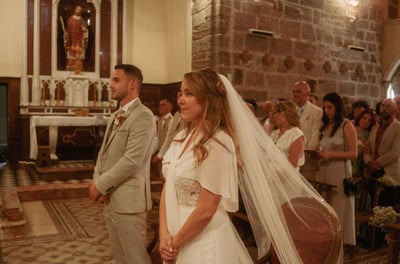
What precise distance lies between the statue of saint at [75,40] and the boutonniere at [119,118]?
6748 mm

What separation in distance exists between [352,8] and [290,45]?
78.0 inches

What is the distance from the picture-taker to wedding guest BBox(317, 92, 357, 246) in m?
3.93

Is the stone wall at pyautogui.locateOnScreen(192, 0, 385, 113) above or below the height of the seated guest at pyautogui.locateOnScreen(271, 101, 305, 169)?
above

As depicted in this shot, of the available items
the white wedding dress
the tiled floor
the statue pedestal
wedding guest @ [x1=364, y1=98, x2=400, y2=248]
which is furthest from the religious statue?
the white wedding dress

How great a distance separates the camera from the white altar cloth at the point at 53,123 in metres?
7.78

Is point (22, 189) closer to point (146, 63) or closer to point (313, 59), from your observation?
point (146, 63)

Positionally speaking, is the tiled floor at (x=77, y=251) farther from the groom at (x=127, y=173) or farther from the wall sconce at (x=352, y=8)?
the wall sconce at (x=352, y=8)

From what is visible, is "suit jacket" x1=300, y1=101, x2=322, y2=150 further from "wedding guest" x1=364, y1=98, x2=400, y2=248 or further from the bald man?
"wedding guest" x1=364, y1=98, x2=400, y2=248

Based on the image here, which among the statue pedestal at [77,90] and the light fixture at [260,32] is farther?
the statue pedestal at [77,90]

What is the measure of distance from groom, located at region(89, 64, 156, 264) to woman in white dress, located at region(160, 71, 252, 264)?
819mm

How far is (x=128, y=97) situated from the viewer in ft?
8.93

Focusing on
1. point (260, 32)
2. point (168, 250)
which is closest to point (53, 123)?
point (260, 32)

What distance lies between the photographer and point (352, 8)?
8719 mm

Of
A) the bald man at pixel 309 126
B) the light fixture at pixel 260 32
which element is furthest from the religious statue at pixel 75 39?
the bald man at pixel 309 126
